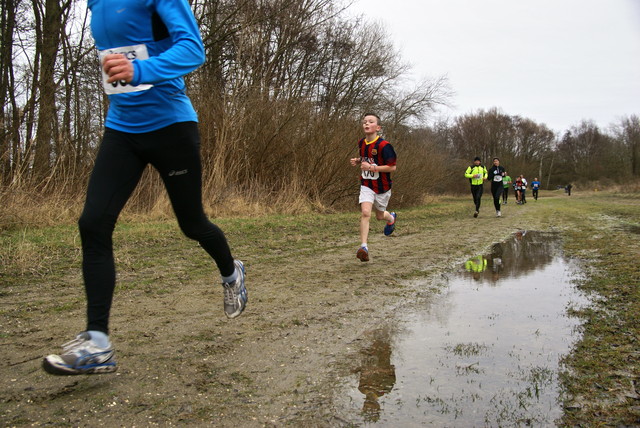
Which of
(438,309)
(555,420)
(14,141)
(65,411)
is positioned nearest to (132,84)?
(65,411)

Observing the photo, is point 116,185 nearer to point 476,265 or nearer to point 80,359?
point 80,359

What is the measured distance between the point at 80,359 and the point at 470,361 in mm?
2102

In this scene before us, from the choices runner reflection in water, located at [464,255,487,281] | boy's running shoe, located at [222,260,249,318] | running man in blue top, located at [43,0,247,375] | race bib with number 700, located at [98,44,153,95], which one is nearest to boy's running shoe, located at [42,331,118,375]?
running man in blue top, located at [43,0,247,375]

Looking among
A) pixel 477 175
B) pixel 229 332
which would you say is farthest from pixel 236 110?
pixel 229 332

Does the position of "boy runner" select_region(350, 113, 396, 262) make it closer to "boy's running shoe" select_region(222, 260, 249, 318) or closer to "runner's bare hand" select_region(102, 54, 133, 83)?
"boy's running shoe" select_region(222, 260, 249, 318)

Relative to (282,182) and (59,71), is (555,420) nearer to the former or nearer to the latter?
(59,71)

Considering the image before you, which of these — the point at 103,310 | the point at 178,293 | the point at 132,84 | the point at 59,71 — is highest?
the point at 59,71

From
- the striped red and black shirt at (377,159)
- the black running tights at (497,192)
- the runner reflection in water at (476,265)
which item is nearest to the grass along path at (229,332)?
the runner reflection in water at (476,265)

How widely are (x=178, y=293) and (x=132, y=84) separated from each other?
8.67 feet

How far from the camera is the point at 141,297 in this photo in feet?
14.7

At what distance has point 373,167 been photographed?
689 cm

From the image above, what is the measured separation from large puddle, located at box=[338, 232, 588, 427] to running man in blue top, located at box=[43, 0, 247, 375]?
1276mm

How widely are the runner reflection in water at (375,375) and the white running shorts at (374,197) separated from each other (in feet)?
12.8

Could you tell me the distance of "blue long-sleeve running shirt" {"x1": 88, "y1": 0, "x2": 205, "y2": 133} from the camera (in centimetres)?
248
